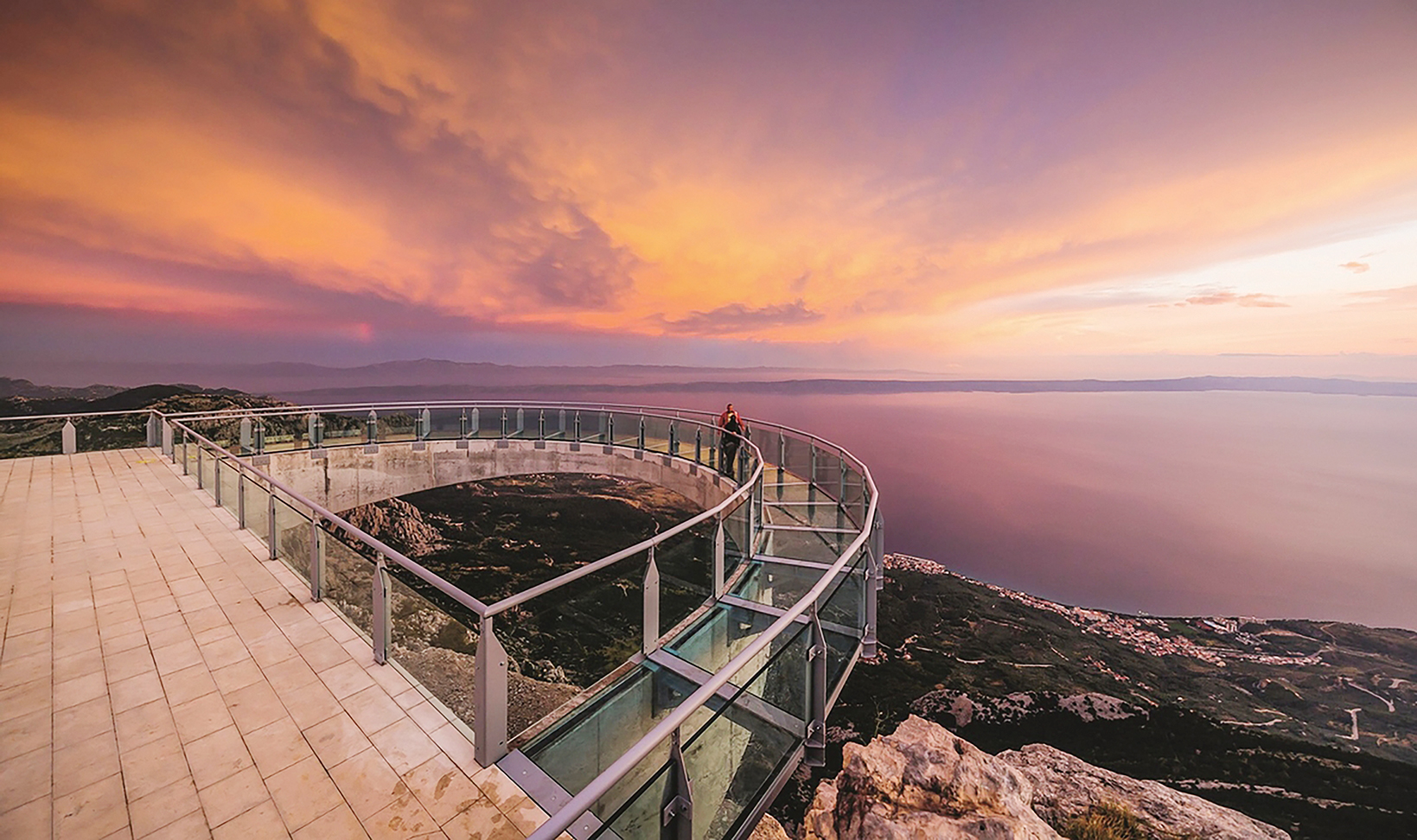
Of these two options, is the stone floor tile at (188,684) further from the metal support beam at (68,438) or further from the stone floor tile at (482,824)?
the metal support beam at (68,438)

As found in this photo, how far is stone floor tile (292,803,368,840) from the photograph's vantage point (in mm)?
2320

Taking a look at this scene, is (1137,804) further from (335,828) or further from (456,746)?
(335,828)

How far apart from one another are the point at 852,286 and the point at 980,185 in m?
13.4

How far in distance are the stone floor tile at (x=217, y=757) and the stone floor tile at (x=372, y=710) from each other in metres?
0.52

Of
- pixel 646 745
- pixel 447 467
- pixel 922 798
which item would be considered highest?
pixel 646 745

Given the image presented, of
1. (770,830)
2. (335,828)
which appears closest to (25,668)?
(335,828)

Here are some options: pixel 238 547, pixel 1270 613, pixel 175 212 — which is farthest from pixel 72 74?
pixel 1270 613

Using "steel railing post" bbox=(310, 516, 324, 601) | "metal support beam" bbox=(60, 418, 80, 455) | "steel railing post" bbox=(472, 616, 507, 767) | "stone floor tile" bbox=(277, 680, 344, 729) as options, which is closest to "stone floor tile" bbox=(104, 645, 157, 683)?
"steel railing post" bbox=(310, 516, 324, 601)

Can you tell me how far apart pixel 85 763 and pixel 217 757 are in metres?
0.73

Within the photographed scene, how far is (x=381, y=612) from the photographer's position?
383 centimetres

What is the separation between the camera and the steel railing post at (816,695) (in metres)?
3.15

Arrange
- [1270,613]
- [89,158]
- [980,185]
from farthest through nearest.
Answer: [1270,613] < [980,185] < [89,158]

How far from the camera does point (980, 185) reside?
80.1 feet

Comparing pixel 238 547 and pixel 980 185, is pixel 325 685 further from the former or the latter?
pixel 980 185
